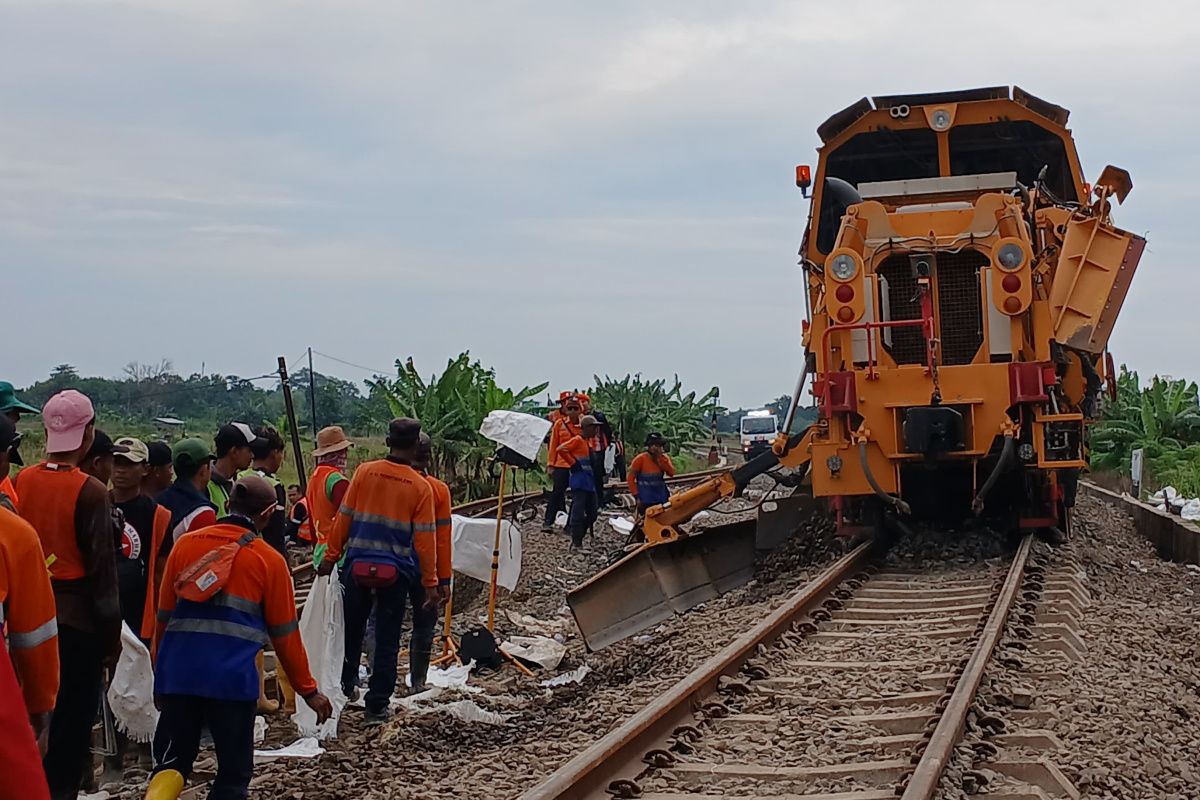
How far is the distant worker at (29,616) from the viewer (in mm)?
3240

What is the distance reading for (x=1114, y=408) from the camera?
23.6m

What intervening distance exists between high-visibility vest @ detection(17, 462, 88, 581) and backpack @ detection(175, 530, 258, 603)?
16.4 inches

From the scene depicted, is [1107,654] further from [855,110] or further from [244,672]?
[855,110]

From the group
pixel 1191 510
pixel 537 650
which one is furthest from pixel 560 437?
pixel 1191 510

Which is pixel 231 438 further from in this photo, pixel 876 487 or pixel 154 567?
pixel 876 487

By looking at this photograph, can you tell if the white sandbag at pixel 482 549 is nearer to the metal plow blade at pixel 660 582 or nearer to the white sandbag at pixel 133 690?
the metal plow blade at pixel 660 582

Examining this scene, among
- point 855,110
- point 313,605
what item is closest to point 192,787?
point 313,605

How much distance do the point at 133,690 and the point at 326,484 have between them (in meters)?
2.04

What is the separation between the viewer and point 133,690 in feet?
20.7

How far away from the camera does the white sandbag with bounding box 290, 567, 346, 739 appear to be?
7262 millimetres

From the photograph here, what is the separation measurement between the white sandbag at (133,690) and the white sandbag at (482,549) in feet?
12.8

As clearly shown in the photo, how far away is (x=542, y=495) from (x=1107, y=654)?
14.3 m

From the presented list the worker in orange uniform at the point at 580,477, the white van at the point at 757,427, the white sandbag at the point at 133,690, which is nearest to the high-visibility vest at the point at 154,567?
the white sandbag at the point at 133,690

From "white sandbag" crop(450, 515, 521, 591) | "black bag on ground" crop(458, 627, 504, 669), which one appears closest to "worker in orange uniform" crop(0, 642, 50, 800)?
"black bag on ground" crop(458, 627, 504, 669)
